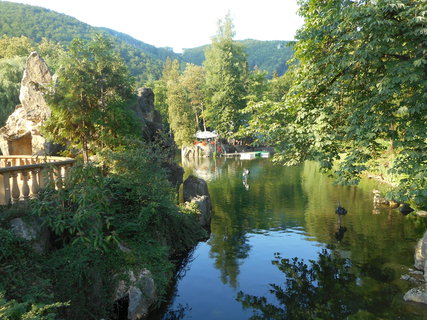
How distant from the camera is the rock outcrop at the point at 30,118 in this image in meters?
20.6

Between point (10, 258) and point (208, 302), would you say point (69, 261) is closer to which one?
point (10, 258)

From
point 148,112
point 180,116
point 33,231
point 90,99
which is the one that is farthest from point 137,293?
point 180,116

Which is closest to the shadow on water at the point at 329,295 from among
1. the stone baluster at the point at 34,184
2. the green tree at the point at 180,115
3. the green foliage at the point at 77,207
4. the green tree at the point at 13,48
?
the green foliage at the point at 77,207

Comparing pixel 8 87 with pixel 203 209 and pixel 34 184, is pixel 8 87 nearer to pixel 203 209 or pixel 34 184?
pixel 203 209

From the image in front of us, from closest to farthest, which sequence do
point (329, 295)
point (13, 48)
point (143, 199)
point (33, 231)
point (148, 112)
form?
1. point (33, 231)
2. point (329, 295)
3. point (143, 199)
4. point (148, 112)
5. point (13, 48)

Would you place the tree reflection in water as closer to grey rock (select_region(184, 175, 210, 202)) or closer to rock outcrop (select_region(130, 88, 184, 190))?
grey rock (select_region(184, 175, 210, 202))

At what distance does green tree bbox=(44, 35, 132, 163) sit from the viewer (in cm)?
1670

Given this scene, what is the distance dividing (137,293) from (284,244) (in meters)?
9.06

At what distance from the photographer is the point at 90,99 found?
1736 cm

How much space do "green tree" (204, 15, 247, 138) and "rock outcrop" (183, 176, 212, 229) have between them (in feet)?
120

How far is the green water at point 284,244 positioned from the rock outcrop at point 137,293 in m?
1.03

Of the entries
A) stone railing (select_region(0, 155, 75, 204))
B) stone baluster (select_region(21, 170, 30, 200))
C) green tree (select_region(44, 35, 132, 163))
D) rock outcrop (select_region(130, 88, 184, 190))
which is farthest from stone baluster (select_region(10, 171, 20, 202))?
rock outcrop (select_region(130, 88, 184, 190))

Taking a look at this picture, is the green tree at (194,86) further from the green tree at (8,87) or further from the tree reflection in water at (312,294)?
the tree reflection in water at (312,294)

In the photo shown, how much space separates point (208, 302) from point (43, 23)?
193092 mm
